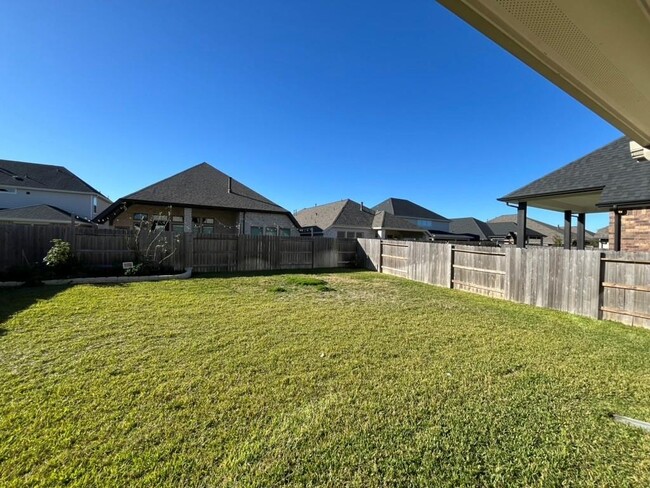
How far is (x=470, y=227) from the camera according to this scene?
134ft

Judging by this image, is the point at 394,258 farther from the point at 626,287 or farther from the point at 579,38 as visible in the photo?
the point at 579,38

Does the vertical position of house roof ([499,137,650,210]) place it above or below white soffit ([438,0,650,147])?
above

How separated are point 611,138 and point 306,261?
14.3 m

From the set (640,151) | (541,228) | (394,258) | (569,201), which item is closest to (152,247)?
(394,258)

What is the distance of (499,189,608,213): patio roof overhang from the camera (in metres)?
10.1

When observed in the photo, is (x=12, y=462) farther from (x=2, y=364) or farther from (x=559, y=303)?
(x=559, y=303)

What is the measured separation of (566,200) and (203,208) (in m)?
17.4

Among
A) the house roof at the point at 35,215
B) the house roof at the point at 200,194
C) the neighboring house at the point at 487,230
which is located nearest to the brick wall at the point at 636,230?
the house roof at the point at 200,194

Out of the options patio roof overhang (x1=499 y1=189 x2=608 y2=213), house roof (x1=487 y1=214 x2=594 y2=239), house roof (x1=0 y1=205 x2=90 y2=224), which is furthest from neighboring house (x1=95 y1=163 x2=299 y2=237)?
house roof (x1=487 y1=214 x2=594 y2=239)

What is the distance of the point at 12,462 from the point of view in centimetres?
190

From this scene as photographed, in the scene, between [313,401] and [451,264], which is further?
[451,264]

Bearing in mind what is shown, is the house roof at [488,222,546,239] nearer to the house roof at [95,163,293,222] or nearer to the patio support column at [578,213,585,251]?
the patio support column at [578,213,585,251]

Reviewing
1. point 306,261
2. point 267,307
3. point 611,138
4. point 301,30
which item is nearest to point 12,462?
point 267,307

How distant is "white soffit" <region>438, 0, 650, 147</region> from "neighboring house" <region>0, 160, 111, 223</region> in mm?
28177
